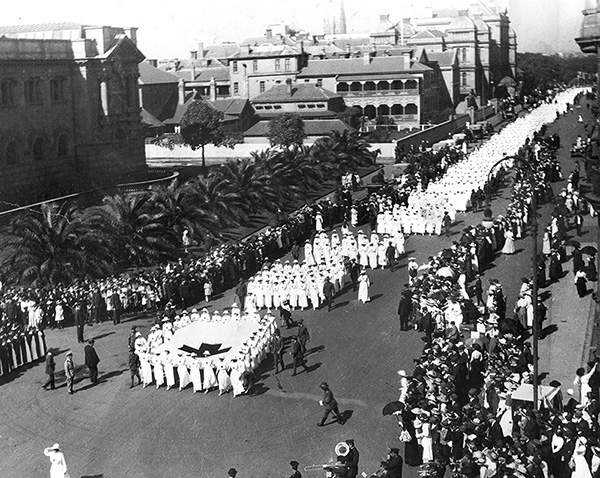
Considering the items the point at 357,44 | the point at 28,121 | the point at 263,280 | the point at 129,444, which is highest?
the point at 357,44

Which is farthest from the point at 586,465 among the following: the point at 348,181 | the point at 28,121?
the point at 28,121

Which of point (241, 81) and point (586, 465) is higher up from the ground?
point (241, 81)

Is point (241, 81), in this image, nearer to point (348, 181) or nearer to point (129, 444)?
point (348, 181)

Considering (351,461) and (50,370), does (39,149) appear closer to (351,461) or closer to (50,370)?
(50,370)

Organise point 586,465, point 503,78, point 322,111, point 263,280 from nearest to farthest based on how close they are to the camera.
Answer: point 586,465 < point 263,280 < point 322,111 < point 503,78

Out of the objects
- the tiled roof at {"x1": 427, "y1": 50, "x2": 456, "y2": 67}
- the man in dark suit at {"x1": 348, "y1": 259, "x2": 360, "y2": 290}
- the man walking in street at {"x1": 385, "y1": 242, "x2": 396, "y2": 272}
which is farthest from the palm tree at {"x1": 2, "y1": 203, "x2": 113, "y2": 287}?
the tiled roof at {"x1": 427, "y1": 50, "x2": 456, "y2": 67}

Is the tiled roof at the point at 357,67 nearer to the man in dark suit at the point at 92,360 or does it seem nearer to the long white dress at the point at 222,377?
the man in dark suit at the point at 92,360

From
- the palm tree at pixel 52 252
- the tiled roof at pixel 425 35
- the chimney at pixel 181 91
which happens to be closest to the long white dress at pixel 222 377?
the palm tree at pixel 52 252
